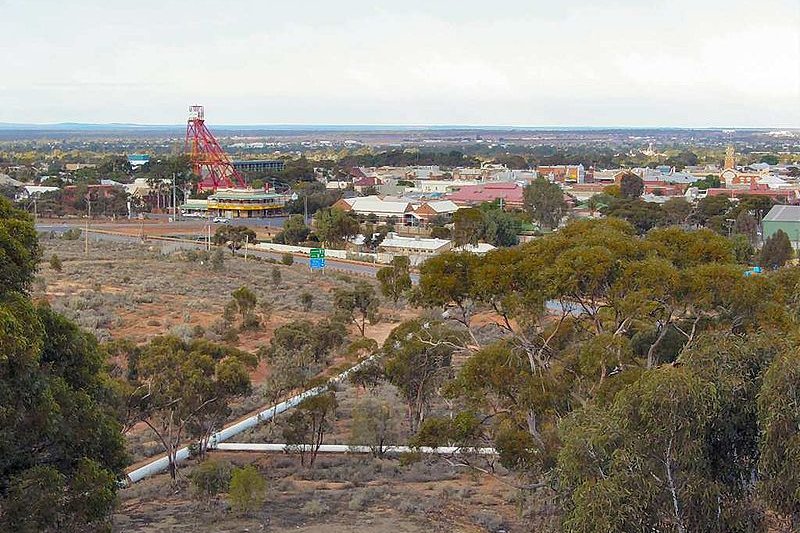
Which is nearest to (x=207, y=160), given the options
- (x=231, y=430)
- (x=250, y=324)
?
(x=250, y=324)

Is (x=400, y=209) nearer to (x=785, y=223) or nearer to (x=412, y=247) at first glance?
(x=412, y=247)

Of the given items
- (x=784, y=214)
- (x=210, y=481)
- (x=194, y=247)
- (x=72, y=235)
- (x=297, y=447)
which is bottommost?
(x=194, y=247)

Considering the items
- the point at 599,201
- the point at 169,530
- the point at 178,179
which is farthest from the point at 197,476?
the point at 178,179

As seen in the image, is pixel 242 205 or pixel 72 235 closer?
pixel 72 235

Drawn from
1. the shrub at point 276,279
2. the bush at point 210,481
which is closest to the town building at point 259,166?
the shrub at point 276,279

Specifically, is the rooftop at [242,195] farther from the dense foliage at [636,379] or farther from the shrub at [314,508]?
the shrub at [314,508]

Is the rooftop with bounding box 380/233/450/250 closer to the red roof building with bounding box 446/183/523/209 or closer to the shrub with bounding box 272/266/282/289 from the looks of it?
the shrub with bounding box 272/266/282/289
